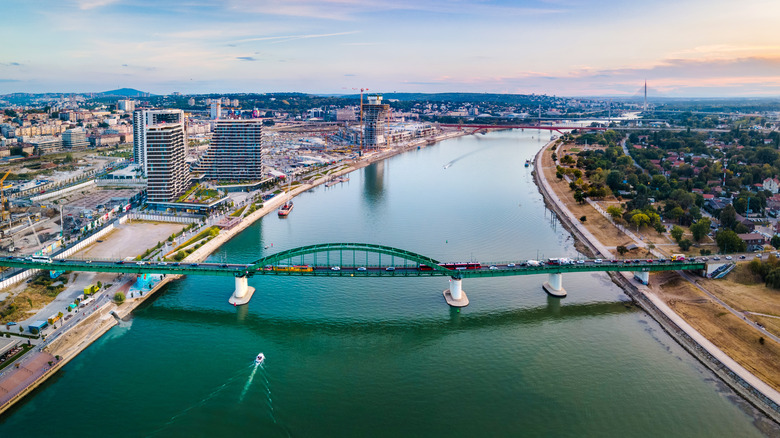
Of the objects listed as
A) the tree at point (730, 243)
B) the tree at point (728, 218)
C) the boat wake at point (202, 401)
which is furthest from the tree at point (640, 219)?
the boat wake at point (202, 401)

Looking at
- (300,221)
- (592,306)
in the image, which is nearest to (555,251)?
(592,306)

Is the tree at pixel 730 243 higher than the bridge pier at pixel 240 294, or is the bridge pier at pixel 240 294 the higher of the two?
the tree at pixel 730 243

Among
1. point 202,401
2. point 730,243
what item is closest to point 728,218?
point 730,243

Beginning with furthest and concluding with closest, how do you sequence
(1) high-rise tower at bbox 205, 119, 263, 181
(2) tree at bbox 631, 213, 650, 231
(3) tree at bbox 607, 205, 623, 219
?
(1) high-rise tower at bbox 205, 119, 263, 181 → (3) tree at bbox 607, 205, 623, 219 → (2) tree at bbox 631, 213, 650, 231

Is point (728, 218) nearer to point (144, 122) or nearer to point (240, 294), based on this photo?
point (240, 294)

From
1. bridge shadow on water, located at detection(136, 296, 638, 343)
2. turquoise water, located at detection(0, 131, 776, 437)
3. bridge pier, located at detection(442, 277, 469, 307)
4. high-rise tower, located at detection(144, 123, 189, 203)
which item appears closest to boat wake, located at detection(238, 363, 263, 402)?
turquoise water, located at detection(0, 131, 776, 437)

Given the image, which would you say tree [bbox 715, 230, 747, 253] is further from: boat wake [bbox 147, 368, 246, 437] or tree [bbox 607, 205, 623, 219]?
boat wake [bbox 147, 368, 246, 437]

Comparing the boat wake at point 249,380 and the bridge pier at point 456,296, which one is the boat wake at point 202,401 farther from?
the bridge pier at point 456,296

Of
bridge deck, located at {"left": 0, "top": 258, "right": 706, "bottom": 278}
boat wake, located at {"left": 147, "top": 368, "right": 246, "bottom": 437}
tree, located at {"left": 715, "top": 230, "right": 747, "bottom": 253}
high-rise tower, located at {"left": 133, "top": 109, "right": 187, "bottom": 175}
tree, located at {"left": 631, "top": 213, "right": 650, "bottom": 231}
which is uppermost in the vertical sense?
high-rise tower, located at {"left": 133, "top": 109, "right": 187, "bottom": 175}
